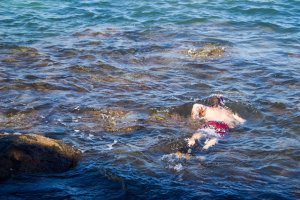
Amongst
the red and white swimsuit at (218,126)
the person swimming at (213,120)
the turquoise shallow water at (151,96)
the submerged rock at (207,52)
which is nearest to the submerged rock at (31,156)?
the turquoise shallow water at (151,96)

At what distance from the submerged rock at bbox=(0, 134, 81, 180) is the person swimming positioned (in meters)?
1.94

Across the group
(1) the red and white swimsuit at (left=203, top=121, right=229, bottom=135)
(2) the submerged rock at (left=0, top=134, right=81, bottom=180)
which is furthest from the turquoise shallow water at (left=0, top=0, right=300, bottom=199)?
(1) the red and white swimsuit at (left=203, top=121, right=229, bottom=135)

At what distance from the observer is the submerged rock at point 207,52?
1129 cm

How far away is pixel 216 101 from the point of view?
8148 millimetres

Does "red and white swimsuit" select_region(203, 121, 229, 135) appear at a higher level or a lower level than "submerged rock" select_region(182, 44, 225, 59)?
lower

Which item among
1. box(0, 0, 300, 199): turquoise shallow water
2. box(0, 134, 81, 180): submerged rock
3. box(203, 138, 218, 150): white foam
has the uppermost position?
box(0, 134, 81, 180): submerged rock

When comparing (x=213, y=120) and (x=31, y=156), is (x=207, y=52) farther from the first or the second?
(x=31, y=156)

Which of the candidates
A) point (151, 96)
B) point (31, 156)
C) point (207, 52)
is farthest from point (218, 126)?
point (207, 52)

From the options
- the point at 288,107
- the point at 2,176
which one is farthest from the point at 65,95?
the point at 288,107

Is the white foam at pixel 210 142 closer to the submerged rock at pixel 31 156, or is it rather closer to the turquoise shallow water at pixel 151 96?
the turquoise shallow water at pixel 151 96

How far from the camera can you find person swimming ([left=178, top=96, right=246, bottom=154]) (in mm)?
6895

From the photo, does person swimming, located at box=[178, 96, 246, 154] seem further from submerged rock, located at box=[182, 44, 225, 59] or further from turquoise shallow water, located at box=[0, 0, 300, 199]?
submerged rock, located at box=[182, 44, 225, 59]

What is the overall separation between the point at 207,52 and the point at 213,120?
4333 millimetres

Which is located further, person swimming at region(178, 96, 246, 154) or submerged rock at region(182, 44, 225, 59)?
submerged rock at region(182, 44, 225, 59)
